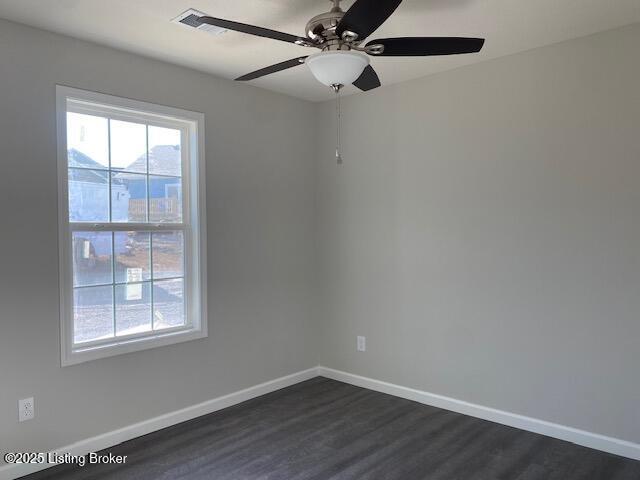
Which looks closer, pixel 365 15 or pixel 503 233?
pixel 365 15

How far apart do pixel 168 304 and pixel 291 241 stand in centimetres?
121

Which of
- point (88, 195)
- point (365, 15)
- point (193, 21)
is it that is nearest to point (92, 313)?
point (88, 195)

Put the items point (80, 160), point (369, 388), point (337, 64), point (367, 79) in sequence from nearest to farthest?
1. point (337, 64)
2. point (367, 79)
3. point (80, 160)
4. point (369, 388)

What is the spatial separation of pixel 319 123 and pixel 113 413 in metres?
2.84

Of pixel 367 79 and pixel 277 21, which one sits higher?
pixel 277 21

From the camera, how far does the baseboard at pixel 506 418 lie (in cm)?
281

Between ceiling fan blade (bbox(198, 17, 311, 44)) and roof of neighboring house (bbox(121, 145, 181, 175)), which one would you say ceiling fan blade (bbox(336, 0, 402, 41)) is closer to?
ceiling fan blade (bbox(198, 17, 311, 44))

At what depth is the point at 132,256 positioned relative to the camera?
3156 millimetres

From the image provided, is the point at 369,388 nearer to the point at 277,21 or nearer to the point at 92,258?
the point at 92,258

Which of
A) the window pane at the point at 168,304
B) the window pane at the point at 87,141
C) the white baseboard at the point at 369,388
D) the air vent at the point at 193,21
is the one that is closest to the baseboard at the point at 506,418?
the white baseboard at the point at 369,388

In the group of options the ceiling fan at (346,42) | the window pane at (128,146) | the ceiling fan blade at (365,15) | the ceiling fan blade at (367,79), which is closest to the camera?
the ceiling fan blade at (365,15)

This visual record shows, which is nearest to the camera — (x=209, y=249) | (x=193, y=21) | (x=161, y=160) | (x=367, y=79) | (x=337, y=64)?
(x=337, y=64)

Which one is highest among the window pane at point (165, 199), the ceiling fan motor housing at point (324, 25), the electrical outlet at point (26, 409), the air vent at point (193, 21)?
the air vent at point (193, 21)

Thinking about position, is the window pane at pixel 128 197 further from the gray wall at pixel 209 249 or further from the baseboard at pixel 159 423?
the baseboard at pixel 159 423
